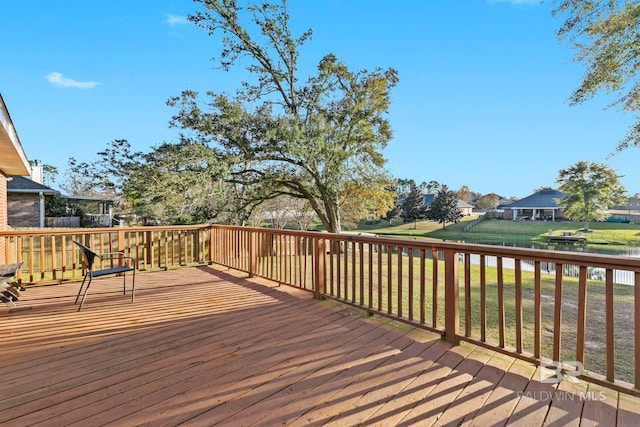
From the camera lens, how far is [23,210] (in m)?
14.1

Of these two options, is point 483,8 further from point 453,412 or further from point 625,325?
point 453,412

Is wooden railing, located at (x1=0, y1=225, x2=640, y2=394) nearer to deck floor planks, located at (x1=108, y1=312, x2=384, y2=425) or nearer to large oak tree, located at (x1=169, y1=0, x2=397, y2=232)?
deck floor planks, located at (x1=108, y1=312, x2=384, y2=425)

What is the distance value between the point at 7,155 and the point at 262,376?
504 cm

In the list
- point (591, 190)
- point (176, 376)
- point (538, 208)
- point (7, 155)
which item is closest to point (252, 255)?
point (176, 376)

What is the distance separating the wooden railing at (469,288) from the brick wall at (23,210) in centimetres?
962

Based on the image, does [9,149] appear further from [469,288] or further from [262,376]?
[469,288]

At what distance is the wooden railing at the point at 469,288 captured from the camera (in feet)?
6.21

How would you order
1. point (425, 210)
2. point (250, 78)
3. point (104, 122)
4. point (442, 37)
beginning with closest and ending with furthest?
point (442, 37), point (250, 78), point (104, 122), point (425, 210)

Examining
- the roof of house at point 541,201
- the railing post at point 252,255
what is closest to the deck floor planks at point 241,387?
the railing post at point 252,255

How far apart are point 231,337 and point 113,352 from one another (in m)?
0.92

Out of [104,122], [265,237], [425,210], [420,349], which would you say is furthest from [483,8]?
[425,210]

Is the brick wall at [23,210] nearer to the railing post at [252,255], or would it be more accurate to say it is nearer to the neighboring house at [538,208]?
the railing post at [252,255]

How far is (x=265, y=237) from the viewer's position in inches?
191

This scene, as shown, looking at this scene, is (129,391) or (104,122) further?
(104,122)
